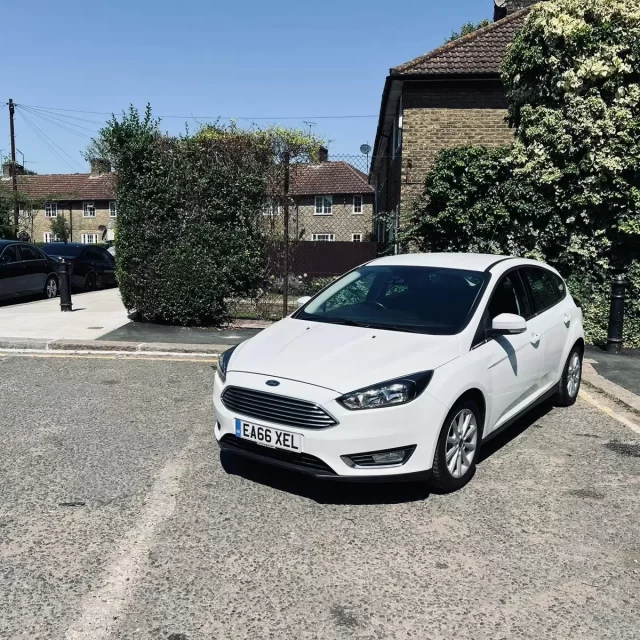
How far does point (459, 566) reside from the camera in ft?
10.7

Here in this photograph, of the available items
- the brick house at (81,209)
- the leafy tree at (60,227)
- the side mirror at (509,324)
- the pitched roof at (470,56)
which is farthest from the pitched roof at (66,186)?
the side mirror at (509,324)

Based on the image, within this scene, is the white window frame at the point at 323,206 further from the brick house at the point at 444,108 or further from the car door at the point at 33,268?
the car door at the point at 33,268

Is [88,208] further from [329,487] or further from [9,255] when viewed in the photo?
[329,487]

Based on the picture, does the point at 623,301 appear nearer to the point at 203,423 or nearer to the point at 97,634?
the point at 203,423

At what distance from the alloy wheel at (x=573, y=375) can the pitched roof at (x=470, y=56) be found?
32.6 ft

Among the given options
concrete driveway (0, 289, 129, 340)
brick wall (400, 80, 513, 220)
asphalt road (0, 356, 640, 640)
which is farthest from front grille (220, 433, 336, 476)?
brick wall (400, 80, 513, 220)

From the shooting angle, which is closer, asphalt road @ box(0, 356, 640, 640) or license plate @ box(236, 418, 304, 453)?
asphalt road @ box(0, 356, 640, 640)

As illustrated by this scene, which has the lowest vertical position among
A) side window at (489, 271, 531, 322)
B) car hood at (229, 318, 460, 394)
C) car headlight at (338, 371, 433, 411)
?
car headlight at (338, 371, 433, 411)

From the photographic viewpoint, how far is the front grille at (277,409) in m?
3.74

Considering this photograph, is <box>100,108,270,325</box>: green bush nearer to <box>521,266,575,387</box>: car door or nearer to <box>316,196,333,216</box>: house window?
<box>521,266,575,387</box>: car door

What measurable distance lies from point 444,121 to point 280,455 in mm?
12321

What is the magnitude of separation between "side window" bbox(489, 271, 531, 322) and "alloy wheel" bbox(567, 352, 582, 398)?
1.21 meters

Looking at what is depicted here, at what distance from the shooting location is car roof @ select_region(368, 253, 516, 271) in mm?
5258

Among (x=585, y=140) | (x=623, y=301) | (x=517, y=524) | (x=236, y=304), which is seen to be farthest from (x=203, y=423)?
(x=585, y=140)
